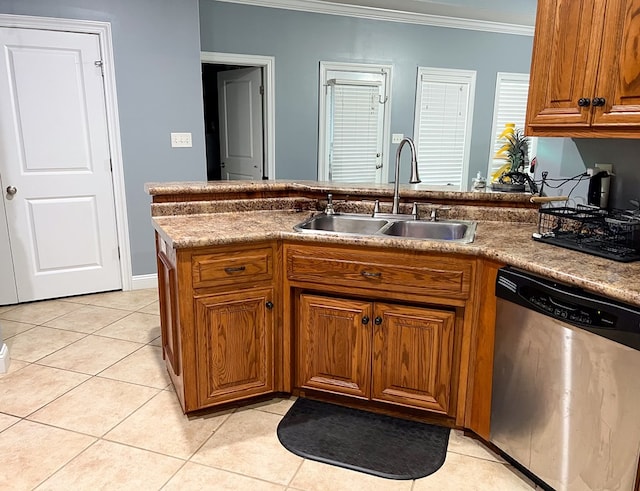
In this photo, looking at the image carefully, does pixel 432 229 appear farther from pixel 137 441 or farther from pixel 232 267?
pixel 137 441

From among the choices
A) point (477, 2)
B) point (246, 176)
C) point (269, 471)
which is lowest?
point (269, 471)

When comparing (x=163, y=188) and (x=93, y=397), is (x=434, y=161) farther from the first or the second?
(x=93, y=397)

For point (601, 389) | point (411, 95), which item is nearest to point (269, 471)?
point (601, 389)

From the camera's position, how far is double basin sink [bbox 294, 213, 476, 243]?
240cm

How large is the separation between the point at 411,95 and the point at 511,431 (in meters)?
4.36

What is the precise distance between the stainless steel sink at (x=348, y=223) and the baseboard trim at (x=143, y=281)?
2056 mm

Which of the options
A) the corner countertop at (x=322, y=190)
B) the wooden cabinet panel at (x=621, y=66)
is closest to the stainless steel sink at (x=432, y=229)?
the corner countertop at (x=322, y=190)

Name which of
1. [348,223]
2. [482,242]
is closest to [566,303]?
[482,242]

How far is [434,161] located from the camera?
585cm

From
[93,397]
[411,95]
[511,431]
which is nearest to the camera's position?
[511,431]

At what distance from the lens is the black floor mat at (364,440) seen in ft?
6.39

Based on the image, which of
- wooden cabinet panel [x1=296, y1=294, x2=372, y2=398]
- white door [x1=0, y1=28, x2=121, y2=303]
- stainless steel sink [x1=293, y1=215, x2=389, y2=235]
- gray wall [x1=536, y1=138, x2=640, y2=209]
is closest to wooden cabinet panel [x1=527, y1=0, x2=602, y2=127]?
gray wall [x1=536, y1=138, x2=640, y2=209]

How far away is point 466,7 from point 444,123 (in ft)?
4.29

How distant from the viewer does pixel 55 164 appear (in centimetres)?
356
